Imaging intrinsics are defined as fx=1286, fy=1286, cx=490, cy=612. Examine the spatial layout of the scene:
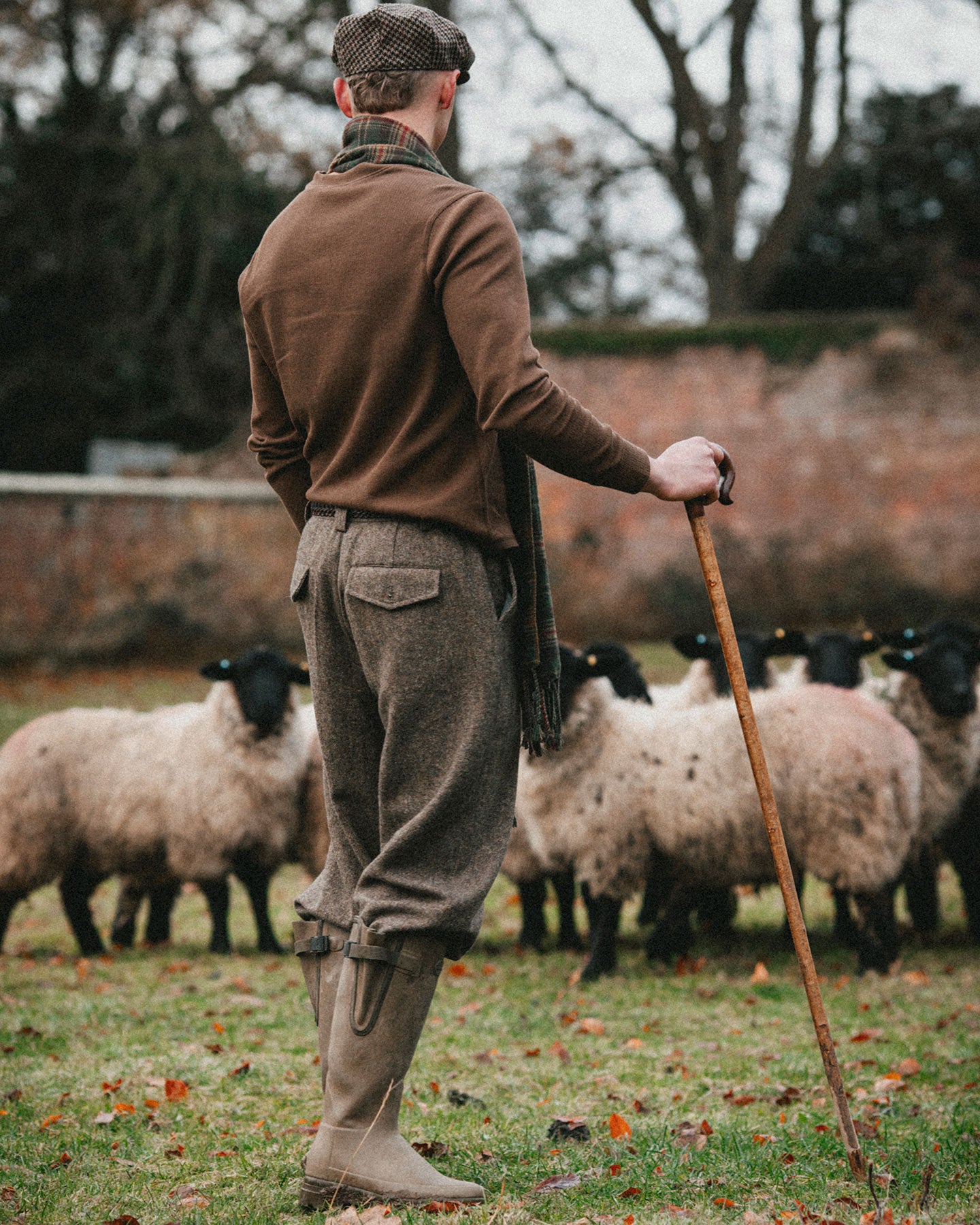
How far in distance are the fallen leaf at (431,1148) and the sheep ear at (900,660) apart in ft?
15.3

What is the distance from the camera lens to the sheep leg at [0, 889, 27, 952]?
7398 mm

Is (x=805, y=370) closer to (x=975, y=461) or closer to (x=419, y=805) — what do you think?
(x=975, y=461)

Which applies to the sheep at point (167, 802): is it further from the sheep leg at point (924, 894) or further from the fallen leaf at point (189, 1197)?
the fallen leaf at point (189, 1197)

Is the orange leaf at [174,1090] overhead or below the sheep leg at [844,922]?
overhead

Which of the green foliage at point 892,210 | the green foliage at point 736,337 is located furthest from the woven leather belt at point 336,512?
the green foliage at point 892,210

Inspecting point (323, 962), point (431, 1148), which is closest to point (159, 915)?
point (431, 1148)

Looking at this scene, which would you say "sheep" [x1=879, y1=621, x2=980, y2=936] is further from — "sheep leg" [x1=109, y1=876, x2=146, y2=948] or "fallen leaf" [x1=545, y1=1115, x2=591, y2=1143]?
"sheep leg" [x1=109, y1=876, x2=146, y2=948]

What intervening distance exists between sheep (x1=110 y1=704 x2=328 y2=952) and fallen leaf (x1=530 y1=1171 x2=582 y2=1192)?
4734mm

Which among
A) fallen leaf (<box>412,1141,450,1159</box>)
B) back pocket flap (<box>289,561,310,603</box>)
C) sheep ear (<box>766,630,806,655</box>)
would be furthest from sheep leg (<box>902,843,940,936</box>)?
back pocket flap (<box>289,561,310,603</box>)

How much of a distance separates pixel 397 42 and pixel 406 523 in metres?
1.04

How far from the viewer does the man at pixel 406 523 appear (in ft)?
8.89

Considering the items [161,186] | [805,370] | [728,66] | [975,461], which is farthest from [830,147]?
[161,186]

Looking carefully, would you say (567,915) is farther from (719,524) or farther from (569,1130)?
(719,524)

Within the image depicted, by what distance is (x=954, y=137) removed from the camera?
22.2m
